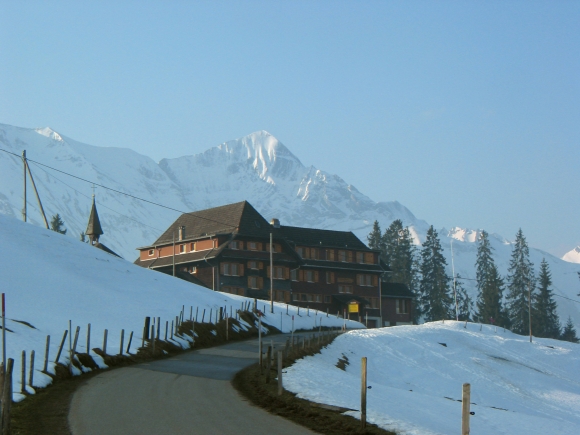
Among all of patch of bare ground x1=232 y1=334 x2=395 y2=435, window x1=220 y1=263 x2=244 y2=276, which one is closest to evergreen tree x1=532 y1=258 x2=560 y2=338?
window x1=220 y1=263 x2=244 y2=276

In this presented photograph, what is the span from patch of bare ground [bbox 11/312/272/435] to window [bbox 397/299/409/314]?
6562 centimetres

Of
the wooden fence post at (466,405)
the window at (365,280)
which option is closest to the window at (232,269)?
the window at (365,280)

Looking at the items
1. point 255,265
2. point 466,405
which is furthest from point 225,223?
point 466,405

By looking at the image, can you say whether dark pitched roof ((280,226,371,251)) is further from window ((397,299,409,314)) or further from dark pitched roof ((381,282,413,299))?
window ((397,299,409,314))

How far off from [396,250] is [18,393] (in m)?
123

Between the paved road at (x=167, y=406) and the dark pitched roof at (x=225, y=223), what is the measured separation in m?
66.4

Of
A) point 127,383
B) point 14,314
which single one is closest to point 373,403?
point 127,383

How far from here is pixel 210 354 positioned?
38.6m

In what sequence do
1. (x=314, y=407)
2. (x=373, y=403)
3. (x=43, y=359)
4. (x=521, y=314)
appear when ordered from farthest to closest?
(x=521, y=314)
(x=43, y=359)
(x=373, y=403)
(x=314, y=407)

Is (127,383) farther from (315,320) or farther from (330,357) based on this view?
(315,320)

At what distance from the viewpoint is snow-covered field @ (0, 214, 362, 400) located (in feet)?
108

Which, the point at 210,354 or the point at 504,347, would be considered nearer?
the point at 210,354

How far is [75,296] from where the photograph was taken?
153 feet

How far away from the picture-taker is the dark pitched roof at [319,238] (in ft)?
347
